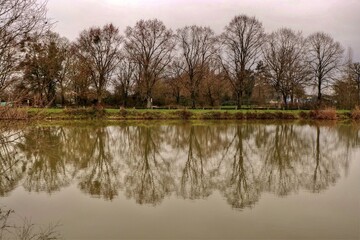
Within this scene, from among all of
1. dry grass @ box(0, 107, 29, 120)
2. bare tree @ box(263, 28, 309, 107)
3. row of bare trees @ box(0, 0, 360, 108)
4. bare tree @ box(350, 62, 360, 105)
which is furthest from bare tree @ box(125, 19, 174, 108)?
dry grass @ box(0, 107, 29, 120)

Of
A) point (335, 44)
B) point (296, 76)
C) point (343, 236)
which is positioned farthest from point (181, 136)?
point (335, 44)

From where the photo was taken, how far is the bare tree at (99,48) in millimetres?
48656

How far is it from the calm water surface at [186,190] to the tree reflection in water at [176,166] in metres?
0.04

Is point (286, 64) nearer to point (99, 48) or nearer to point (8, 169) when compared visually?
point (99, 48)

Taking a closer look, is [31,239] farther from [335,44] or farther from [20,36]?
[335,44]

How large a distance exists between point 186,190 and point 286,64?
44835mm

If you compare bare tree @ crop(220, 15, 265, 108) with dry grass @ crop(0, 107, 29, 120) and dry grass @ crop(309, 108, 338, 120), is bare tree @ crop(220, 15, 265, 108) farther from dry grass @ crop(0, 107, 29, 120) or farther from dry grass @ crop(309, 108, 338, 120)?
dry grass @ crop(0, 107, 29, 120)

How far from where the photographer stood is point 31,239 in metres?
6.89

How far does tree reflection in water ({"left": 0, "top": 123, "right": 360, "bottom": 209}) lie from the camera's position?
34.6ft

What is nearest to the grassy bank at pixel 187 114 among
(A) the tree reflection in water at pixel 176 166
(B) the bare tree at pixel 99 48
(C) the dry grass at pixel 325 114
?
(C) the dry grass at pixel 325 114

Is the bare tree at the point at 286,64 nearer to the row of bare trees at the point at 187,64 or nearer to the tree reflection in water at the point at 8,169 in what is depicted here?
the row of bare trees at the point at 187,64

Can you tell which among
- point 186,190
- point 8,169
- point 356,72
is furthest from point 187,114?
point 356,72

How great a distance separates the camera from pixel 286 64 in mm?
51812

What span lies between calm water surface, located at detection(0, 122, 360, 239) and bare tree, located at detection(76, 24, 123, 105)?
31277 mm
